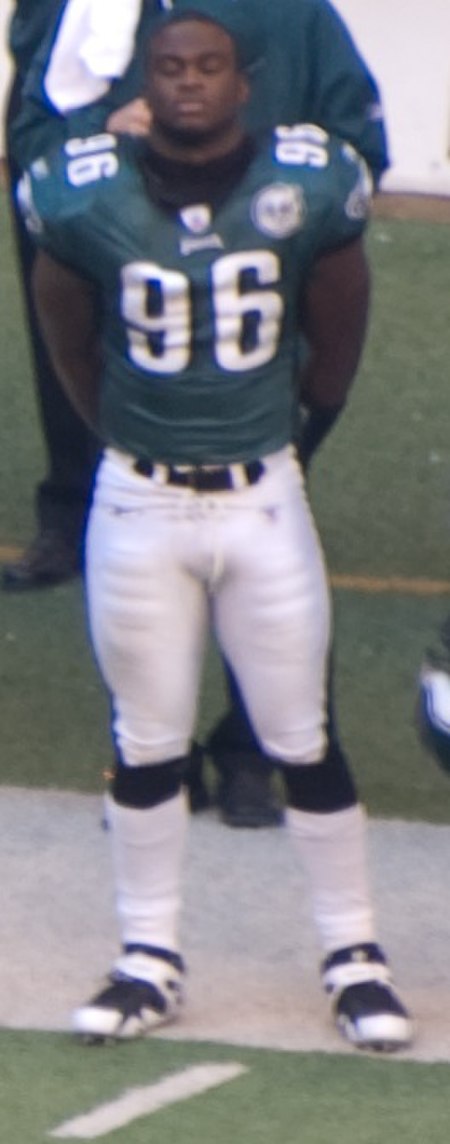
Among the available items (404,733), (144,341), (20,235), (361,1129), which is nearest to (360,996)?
(361,1129)

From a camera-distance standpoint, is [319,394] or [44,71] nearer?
[319,394]

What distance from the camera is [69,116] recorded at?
207 inches

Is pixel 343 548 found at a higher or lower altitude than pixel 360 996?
lower

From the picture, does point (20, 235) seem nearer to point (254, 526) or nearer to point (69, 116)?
point (69, 116)

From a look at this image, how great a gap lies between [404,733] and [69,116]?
5.52 ft

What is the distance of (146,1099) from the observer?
426 cm

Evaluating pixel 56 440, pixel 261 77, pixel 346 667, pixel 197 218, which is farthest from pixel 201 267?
pixel 56 440

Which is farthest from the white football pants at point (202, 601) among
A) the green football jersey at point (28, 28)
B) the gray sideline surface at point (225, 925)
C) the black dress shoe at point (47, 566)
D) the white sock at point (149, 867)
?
the black dress shoe at point (47, 566)

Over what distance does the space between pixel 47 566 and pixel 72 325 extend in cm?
239

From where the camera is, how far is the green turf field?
166 inches

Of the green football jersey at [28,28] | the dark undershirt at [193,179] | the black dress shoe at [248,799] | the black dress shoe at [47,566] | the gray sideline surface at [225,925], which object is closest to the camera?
the dark undershirt at [193,179]

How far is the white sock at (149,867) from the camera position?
14.8ft

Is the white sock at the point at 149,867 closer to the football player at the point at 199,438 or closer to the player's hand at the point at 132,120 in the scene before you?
the football player at the point at 199,438

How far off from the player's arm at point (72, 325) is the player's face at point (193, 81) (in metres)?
0.32
